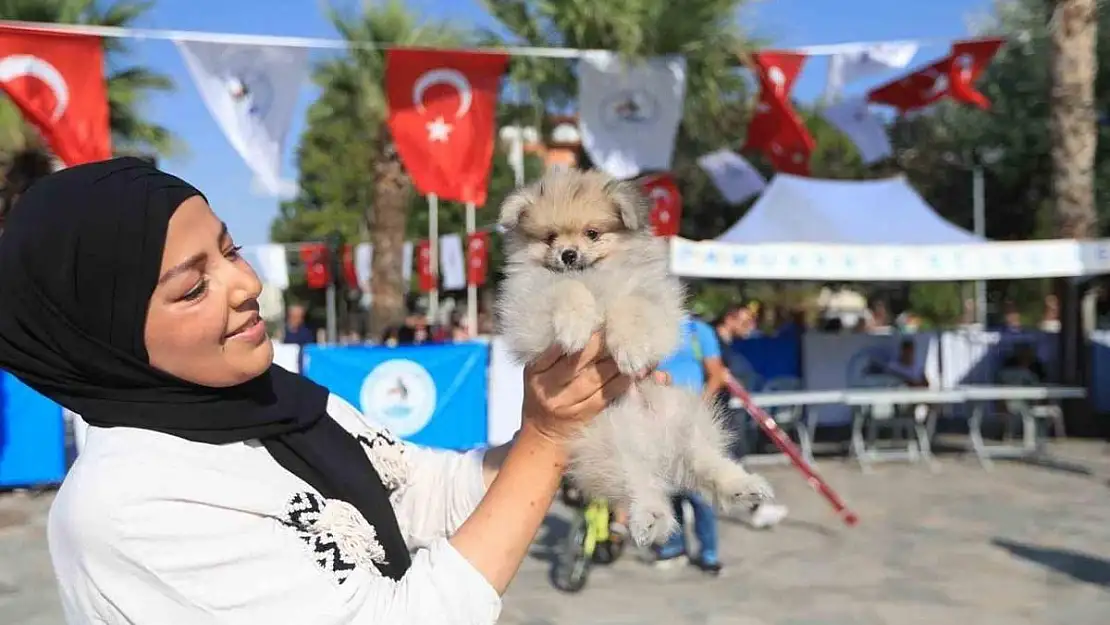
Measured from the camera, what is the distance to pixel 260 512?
1652 mm

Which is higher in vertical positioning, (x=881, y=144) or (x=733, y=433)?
(x=881, y=144)

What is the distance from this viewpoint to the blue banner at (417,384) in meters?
10.3

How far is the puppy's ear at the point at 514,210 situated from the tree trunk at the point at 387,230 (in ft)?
52.6

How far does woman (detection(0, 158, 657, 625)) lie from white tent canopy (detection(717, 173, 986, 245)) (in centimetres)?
1023

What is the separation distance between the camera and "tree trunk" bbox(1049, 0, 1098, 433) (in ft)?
41.8

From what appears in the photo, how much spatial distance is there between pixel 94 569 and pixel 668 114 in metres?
9.94

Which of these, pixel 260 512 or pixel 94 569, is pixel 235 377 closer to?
pixel 260 512

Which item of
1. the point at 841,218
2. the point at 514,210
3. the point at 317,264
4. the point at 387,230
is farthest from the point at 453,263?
the point at 514,210

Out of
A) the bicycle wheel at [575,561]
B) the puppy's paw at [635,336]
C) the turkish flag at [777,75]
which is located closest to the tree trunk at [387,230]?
the turkish flag at [777,75]

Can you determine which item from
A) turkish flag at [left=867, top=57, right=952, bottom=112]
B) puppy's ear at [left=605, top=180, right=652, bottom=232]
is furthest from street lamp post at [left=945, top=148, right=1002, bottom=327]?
puppy's ear at [left=605, top=180, right=652, bottom=232]

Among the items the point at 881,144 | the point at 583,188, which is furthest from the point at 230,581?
the point at 881,144

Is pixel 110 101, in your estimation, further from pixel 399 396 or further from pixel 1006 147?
pixel 1006 147

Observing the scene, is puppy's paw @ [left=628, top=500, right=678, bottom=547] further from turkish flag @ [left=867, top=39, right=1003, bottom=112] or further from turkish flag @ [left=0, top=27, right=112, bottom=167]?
turkish flag @ [left=867, top=39, right=1003, bottom=112]

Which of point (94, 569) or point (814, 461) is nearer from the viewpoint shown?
point (94, 569)
